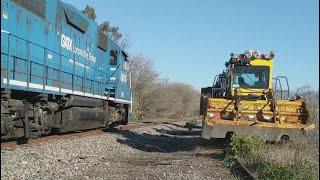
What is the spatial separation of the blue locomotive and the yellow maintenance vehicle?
13.6 feet

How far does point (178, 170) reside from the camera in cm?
888

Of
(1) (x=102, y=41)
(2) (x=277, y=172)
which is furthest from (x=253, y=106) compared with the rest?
(1) (x=102, y=41)

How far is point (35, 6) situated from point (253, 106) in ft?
20.0

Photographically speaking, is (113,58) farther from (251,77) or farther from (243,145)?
(243,145)

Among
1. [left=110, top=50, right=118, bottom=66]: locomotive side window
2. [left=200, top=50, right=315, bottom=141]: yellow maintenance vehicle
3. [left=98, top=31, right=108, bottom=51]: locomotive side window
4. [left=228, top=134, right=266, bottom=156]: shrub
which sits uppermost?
[left=98, top=31, right=108, bottom=51]: locomotive side window

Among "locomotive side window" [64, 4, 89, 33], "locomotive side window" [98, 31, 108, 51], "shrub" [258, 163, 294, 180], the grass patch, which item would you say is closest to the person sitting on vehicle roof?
the grass patch

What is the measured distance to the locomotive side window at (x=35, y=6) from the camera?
11.6 metres

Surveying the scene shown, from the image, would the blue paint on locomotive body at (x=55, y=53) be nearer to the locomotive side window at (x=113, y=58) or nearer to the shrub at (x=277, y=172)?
the locomotive side window at (x=113, y=58)

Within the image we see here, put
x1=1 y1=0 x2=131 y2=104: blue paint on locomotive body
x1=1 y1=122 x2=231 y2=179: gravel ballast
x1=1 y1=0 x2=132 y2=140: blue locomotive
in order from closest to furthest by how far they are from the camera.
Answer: x1=1 y1=122 x2=231 y2=179: gravel ballast < x1=1 y1=0 x2=132 y2=140: blue locomotive < x1=1 y1=0 x2=131 y2=104: blue paint on locomotive body

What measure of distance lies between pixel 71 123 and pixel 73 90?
1009 mm

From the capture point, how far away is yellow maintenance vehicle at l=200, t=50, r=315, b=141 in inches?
464

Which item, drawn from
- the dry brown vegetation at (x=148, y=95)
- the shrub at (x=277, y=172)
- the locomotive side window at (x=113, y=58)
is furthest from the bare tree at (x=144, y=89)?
the shrub at (x=277, y=172)

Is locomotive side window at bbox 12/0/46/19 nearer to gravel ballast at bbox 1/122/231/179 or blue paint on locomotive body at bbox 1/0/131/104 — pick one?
blue paint on locomotive body at bbox 1/0/131/104

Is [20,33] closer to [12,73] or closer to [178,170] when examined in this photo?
[12,73]
